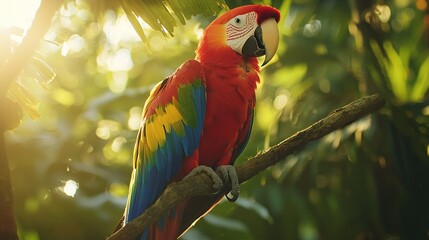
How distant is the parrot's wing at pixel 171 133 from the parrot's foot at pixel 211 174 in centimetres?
8

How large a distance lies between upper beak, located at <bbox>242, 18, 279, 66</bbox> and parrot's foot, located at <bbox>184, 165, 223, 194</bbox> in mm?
320

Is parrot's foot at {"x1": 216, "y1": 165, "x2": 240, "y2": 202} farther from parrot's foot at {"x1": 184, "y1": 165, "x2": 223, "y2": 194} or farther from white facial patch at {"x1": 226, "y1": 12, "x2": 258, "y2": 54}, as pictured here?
white facial patch at {"x1": 226, "y1": 12, "x2": 258, "y2": 54}

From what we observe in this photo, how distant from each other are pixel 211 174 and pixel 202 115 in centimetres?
17

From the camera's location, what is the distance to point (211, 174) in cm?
145

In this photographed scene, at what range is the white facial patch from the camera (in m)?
1.61

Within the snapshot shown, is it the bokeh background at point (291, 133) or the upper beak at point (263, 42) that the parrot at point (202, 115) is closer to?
the upper beak at point (263, 42)

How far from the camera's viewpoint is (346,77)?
292 centimetres

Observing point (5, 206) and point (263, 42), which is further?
point (263, 42)

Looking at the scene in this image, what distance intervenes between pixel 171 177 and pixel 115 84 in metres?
2.18

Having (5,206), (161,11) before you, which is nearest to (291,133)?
(161,11)

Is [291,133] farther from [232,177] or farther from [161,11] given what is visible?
[161,11]

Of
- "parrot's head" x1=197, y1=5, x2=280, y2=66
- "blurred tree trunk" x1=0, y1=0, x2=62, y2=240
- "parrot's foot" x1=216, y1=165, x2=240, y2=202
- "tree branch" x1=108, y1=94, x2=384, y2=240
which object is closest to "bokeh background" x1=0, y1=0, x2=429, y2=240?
"parrot's head" x1=197, y1=5, x2=280, y2=66

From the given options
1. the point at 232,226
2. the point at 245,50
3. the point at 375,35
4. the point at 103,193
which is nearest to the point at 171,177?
the point at 245,50

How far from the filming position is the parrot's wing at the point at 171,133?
1529 mm
